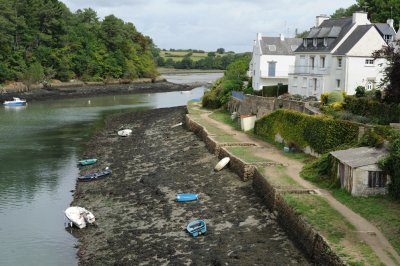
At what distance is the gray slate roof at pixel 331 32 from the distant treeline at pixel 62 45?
64.8m

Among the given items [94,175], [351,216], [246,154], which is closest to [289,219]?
[351,216]

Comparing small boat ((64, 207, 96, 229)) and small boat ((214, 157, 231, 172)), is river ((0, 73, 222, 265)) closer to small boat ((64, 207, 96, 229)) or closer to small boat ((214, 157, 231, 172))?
small boat ((64, 207, 96, 229))

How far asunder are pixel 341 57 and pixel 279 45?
584 inches

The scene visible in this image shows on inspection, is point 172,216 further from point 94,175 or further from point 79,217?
point 94,175

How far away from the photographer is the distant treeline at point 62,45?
96.7 m

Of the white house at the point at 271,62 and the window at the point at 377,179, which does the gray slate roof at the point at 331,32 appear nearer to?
the white house at the point at 271,62

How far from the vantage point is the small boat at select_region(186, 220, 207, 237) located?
2236 centimetres

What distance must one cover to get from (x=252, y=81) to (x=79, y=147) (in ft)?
70.2

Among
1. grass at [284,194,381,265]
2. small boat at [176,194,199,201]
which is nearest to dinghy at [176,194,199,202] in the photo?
small boat at [176,194,199,201]

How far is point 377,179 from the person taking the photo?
71.7ft

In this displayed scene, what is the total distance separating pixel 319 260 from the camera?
58.7ft

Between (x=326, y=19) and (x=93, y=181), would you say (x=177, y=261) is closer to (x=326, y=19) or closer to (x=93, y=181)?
(x=93, y=181)

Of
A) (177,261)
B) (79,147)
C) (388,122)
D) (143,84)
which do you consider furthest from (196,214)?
(143,84)

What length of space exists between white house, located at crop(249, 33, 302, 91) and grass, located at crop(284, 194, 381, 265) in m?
31.4
